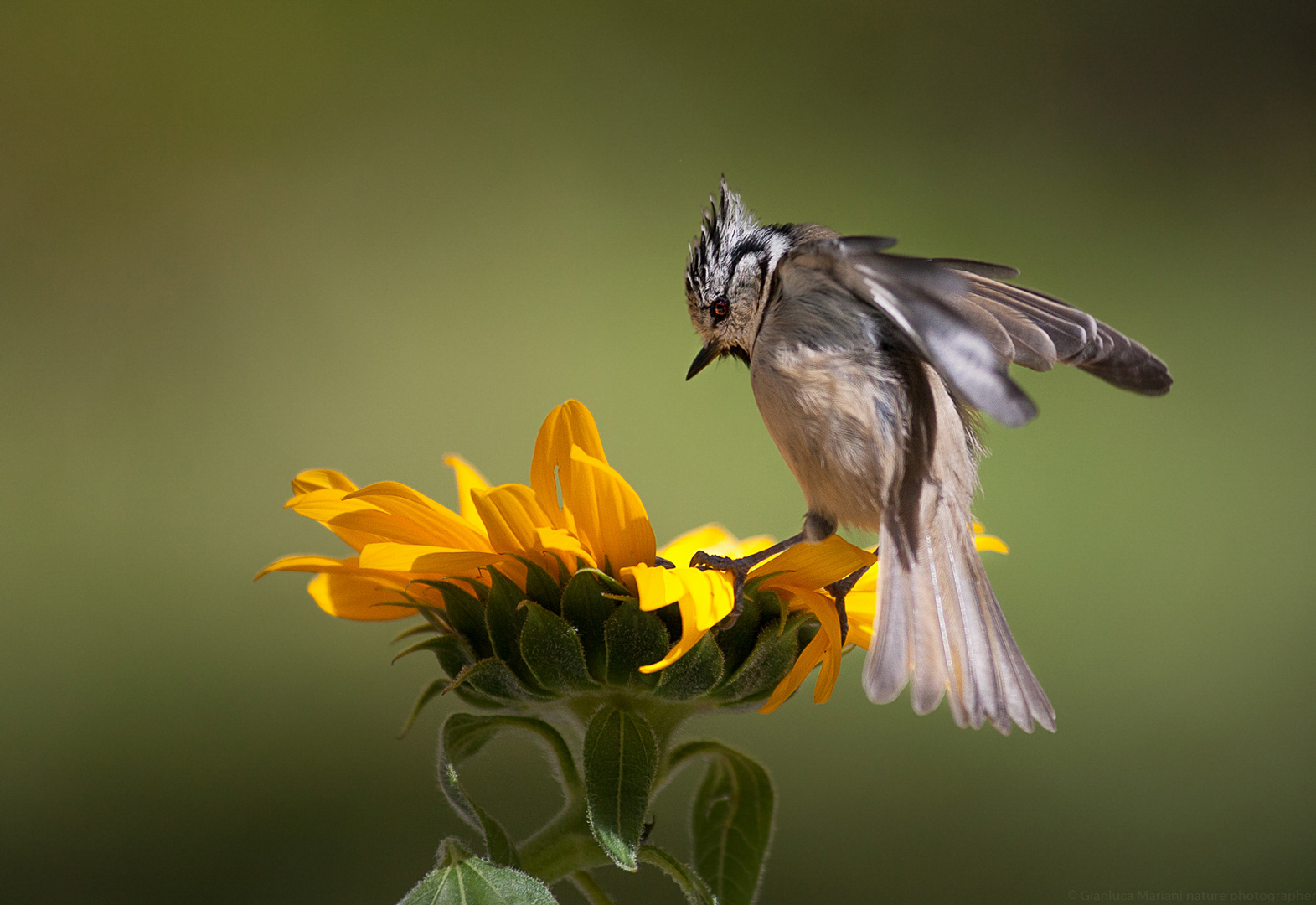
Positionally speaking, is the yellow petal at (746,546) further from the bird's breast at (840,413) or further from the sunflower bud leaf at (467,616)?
the sunflower bud leaf at (467,616)

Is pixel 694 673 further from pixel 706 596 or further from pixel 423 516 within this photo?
pixel 423 516

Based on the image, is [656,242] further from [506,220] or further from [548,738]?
[548,738]

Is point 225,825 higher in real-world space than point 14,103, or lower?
lower

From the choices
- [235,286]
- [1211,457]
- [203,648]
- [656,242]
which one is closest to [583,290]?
[656,242]

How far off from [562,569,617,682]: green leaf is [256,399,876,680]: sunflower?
1 cm

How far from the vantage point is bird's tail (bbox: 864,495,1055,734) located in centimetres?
51

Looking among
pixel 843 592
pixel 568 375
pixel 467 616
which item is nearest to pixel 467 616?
pixel 467 616

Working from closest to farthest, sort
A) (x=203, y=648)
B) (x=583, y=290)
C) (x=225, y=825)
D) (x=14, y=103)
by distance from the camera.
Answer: (x=225, y=825)
(x=203, y=648)
(x=14, y=103)
(x=583, y=290)

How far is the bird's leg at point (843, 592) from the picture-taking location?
55cm

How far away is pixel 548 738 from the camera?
21.0 inches

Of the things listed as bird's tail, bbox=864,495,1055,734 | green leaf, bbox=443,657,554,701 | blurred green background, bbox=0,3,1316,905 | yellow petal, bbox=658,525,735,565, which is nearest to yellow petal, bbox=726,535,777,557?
yellow petal, bbox=658,525,735,565

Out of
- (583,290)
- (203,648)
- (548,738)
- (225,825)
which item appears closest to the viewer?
(548,738)

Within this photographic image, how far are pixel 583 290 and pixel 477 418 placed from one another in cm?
33

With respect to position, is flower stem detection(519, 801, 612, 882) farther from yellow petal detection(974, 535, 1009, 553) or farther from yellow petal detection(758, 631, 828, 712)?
yellow petal detection(974, 535, 1009, 553)
